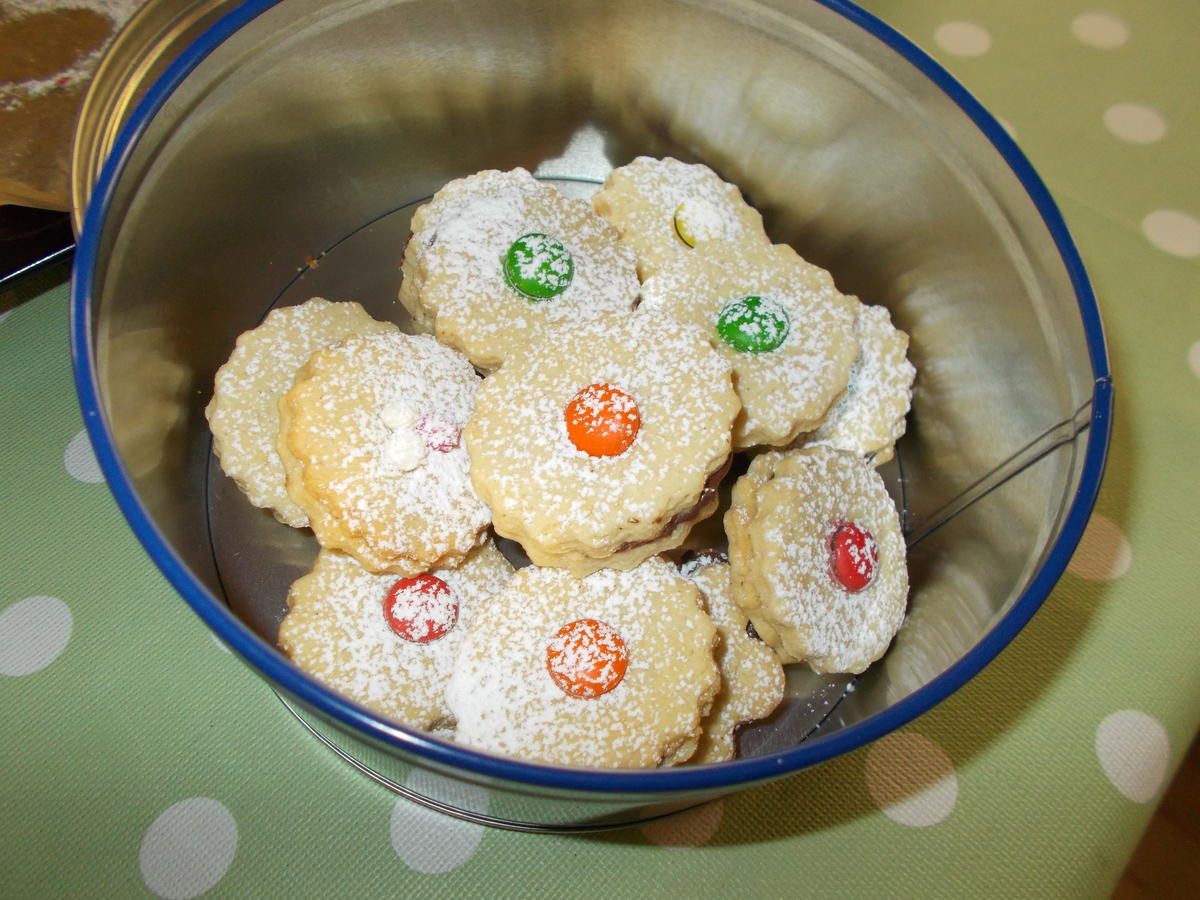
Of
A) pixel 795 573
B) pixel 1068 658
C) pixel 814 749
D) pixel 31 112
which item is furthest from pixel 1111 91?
pixel 31 112

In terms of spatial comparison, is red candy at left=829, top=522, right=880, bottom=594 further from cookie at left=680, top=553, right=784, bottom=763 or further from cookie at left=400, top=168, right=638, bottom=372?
cookie at left=400, top=168, right=638, bottom=372

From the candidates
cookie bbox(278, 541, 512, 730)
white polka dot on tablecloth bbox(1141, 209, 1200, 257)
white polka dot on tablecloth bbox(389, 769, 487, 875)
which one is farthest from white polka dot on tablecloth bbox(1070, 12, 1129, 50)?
white polka dot on tablecloth bbox(389, 769, 487, 875)

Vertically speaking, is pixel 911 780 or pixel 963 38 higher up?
pixel 963 38

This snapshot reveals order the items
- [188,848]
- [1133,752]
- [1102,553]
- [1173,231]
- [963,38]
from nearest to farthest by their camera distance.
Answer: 1. [188,848]
2. [1133,752]
3. [1102,553]
4. [1173,231]
5. [963,38]

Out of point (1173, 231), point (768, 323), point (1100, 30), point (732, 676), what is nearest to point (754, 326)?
point (768, 323)

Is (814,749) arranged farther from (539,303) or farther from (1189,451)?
(1189,451)

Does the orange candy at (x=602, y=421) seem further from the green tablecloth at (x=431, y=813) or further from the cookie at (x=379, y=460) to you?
the green tablecloth at (x=431, y=813)

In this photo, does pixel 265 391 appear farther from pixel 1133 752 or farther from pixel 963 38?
pixel 963 38

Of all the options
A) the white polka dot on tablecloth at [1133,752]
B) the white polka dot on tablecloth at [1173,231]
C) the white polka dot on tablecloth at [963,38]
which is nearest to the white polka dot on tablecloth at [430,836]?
the white polka dot on tablecloth at [1133,752]
